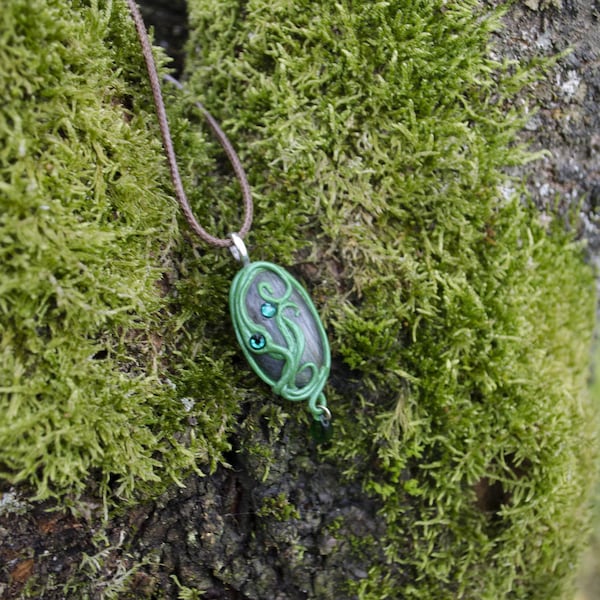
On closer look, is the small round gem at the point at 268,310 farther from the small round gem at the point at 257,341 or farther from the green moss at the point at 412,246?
the green moss at the point at 412,246

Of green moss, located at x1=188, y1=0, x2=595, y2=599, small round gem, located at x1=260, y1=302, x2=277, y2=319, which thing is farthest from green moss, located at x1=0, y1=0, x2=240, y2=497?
green moss, located at x1=188, y1=0, x2=595, y2=599

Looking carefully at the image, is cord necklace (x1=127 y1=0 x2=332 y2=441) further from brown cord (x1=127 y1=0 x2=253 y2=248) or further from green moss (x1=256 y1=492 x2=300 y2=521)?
green moss (x1=256 y1=492 x2=300 y2=521)

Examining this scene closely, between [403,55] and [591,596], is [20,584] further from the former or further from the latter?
[591,596]

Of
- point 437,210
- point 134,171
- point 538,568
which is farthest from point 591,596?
point 134,171

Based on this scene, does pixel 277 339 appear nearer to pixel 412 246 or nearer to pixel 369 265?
pixel 369 265

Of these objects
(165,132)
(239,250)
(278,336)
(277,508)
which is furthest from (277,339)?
(165,132)
